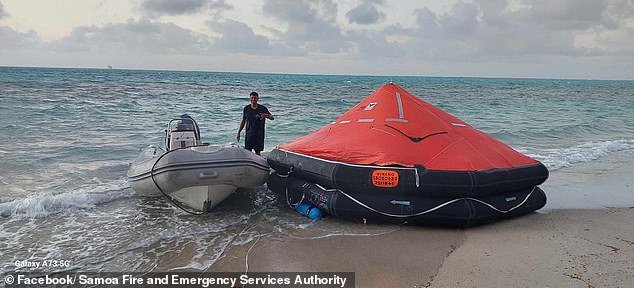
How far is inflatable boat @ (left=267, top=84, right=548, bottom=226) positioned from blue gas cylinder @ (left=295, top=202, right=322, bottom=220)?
0.25 feet

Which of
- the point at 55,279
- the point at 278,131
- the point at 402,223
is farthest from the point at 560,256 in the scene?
the point at 278,131

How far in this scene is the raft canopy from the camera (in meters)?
5.05

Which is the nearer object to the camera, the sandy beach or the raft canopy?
the sandy beach

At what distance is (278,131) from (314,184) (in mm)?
8544

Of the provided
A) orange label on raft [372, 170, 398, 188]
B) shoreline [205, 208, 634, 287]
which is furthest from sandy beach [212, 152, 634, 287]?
orange label on raft [372, 170, 398, 188]

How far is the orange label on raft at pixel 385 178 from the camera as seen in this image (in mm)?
4852

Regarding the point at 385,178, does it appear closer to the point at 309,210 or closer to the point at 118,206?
the point at 309,210

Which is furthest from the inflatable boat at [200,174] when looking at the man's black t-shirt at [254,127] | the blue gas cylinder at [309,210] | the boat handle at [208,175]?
the man's black t-shirt at [254,127]

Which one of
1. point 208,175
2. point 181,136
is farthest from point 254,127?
point 208,175

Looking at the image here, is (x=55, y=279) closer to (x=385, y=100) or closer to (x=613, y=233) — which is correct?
(x=385, y=100)

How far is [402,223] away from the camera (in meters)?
5.02

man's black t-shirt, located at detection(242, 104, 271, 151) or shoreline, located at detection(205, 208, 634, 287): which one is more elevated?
man's black t-shirt, located at detection(242, 104, 271, 151)

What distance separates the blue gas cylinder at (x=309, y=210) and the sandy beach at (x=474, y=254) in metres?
0.16

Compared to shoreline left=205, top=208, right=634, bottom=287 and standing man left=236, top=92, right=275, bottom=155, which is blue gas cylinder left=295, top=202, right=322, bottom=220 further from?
standing man left=236, top=92, right=275, bottom=155
